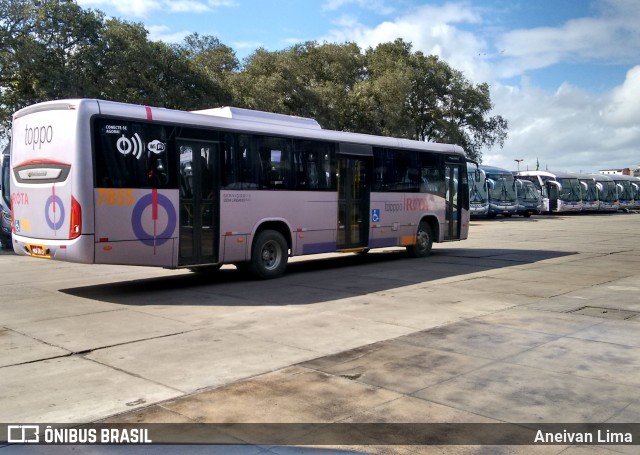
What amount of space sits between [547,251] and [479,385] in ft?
47.5

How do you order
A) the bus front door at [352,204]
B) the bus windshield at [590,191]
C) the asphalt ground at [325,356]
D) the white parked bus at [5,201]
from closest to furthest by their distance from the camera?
1. the asphalt ground at [325,356]
2. the bus front door at [352,204]
3. the white parked bus at [5,201]
4. the bus windshield at [590,191]

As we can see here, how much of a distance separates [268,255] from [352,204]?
2.81 metres

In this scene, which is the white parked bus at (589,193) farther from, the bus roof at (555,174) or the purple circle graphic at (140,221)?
the purple circle graphic at (140,221)

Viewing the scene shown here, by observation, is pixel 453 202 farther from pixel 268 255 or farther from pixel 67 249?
pixel 67 249

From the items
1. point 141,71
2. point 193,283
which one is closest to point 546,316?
point 193,283

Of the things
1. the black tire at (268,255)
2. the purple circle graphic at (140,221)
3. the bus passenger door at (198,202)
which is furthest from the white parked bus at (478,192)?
the purple circle graphic at (140,221)

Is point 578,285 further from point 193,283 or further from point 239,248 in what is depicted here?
point 193,283

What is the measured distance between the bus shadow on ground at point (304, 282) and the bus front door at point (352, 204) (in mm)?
735

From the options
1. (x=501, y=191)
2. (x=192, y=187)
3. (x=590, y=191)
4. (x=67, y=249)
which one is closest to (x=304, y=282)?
(x=192, y=187)

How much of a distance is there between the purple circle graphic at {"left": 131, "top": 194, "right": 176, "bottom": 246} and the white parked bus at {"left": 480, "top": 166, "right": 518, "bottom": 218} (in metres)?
33.5

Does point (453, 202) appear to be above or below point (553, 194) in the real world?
below

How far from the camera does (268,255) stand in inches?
498

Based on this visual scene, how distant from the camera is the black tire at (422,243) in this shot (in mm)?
16781

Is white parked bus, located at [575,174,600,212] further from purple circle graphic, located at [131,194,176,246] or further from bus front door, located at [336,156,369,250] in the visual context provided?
purple circle graphic, located at [131,194,176,246]
